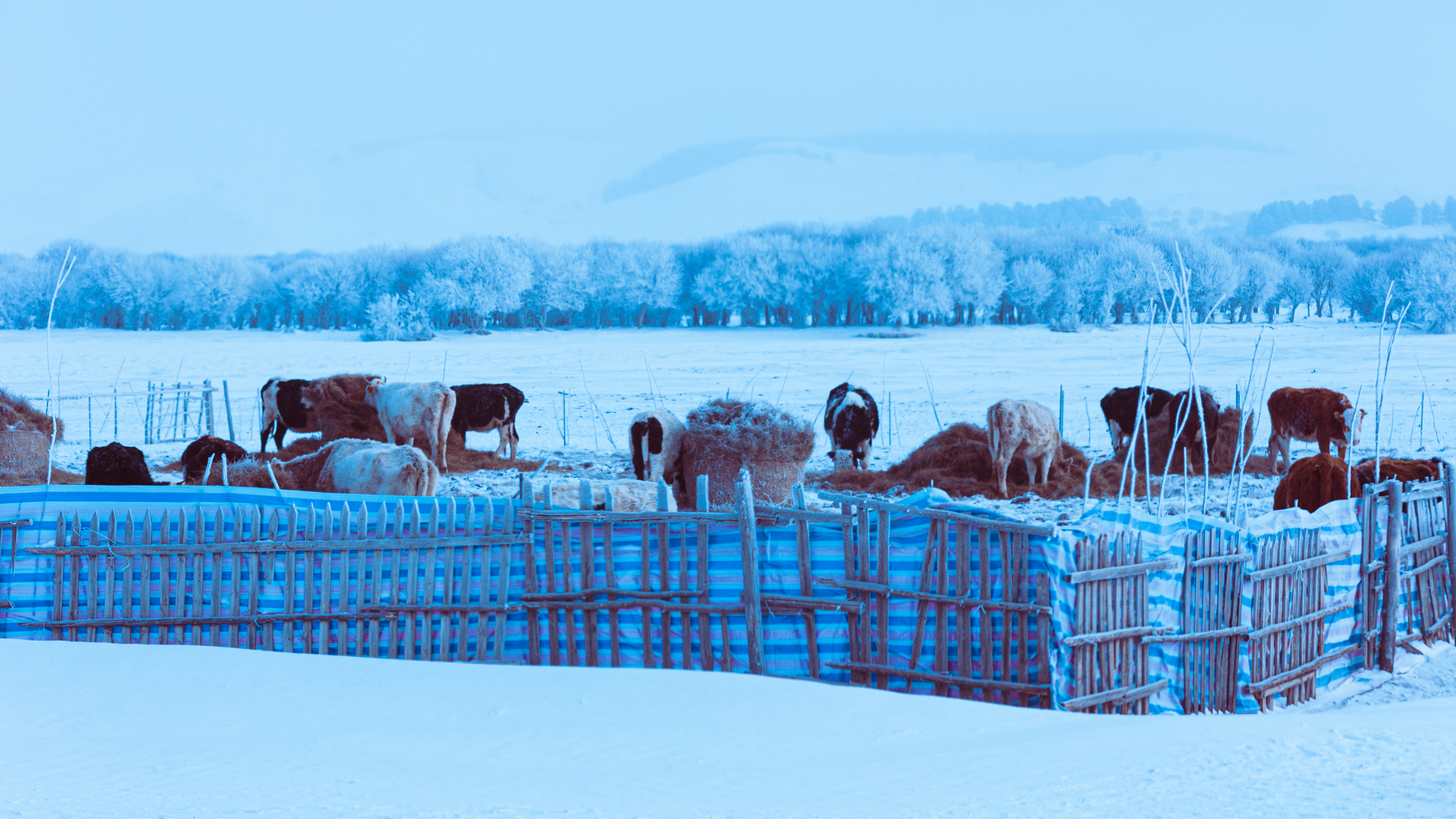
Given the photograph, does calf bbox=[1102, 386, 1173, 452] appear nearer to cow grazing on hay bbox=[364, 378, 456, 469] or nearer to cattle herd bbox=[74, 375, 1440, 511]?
cattle herd bbox=[74, 375, 1440, 511]

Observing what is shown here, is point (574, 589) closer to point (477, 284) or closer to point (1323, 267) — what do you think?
point (477, 284)

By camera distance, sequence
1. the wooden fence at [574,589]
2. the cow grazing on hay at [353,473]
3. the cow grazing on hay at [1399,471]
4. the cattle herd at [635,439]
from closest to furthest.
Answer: the wooden fence at [574,589] < the cow grazing on hay at [1399,471] < the cattle herd at [635,439] < the cow grazing on hay at [353,473]

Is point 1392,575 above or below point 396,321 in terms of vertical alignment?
below

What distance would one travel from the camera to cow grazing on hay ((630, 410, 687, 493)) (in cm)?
1245

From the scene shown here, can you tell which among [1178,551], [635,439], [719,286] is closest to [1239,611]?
[1178,551]

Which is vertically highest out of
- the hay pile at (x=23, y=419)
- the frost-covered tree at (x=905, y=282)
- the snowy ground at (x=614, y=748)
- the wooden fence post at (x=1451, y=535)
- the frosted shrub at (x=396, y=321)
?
the frost-covered tree at (x=905, y=282)

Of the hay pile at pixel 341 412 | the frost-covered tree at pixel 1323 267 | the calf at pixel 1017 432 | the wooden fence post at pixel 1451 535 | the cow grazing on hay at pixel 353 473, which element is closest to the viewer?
the wooden fence post at pixel 1451 535

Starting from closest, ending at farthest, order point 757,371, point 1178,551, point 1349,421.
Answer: point 1178,551, point 1349,421, point 757,371

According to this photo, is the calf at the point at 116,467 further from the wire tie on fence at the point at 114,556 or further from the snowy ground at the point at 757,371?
the wire tie on fence at the point at 114,556


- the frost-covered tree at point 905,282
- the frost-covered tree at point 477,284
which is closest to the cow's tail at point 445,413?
the frost-covered tree at point 477,284

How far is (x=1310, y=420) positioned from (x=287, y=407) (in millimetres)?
14505

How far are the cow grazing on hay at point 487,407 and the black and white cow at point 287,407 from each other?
2.17 m

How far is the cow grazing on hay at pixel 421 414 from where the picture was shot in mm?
15773

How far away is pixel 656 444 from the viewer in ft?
40.9
